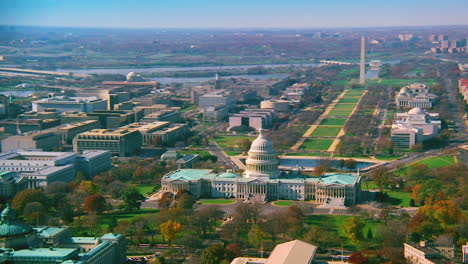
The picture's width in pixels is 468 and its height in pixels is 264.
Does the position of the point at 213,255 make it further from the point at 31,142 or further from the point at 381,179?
the point at 31,142

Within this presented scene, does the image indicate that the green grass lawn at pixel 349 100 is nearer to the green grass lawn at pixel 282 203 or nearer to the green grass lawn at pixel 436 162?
the green grass lawn at pixel 436 162

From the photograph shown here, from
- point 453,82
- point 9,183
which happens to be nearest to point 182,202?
point 9,183

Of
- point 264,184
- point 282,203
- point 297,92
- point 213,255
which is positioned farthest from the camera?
point 297,92

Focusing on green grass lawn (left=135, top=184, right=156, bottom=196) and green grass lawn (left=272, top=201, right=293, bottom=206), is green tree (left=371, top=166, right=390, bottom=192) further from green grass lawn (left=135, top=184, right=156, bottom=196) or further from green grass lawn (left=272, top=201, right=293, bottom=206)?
green grass lawn (left=135, top=184, right=156, bottom=196)

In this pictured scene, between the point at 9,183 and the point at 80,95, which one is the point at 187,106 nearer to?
the point at 80,95

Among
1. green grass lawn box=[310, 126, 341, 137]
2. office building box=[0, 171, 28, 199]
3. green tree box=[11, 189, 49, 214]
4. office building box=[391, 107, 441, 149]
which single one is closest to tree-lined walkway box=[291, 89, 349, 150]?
green grass lawn box=[310, 126, 341, 137]

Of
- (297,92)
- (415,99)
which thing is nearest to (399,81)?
(297,92)

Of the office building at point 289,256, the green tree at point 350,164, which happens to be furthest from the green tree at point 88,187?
the green tree at point 350,164
